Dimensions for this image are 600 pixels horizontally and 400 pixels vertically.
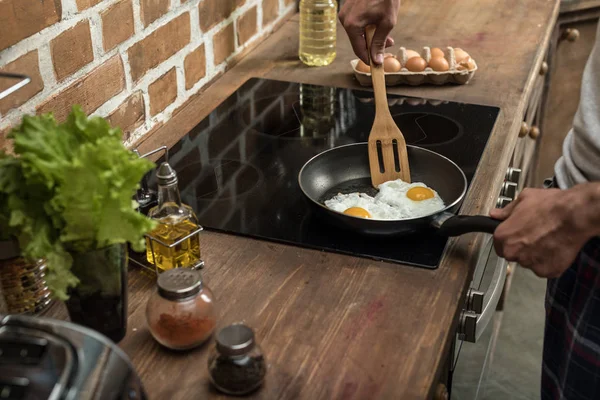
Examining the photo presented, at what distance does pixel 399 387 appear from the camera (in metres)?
0.88

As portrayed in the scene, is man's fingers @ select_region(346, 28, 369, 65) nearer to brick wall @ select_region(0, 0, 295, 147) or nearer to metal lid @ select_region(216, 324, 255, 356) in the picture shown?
brick wall @ select_region(0, 0, 295, 147)

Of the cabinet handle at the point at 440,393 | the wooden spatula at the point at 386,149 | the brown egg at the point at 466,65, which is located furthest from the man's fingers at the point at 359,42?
the cabinet handle at the point at 440,393

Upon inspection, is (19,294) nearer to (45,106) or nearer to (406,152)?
(45,106)

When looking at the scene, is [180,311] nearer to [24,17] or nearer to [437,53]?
[24,17]

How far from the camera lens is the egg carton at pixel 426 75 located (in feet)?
5.70

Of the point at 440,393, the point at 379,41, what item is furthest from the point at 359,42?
the point at 440,393

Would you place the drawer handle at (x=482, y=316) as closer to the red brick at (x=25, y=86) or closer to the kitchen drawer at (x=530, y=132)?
the kitchen drawer at (x=530, y=132)

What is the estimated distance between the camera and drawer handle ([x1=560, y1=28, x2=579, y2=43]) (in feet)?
8.69

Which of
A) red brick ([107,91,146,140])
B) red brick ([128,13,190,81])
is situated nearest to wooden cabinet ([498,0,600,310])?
red brick ([128,13,190,81])

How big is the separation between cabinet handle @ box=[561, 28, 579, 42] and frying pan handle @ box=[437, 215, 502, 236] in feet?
5.88

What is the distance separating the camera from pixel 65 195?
2.54 ft

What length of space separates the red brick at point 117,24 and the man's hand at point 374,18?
0.43 m

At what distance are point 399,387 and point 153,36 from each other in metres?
0.93

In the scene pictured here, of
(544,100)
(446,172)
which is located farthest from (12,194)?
(544,100)
